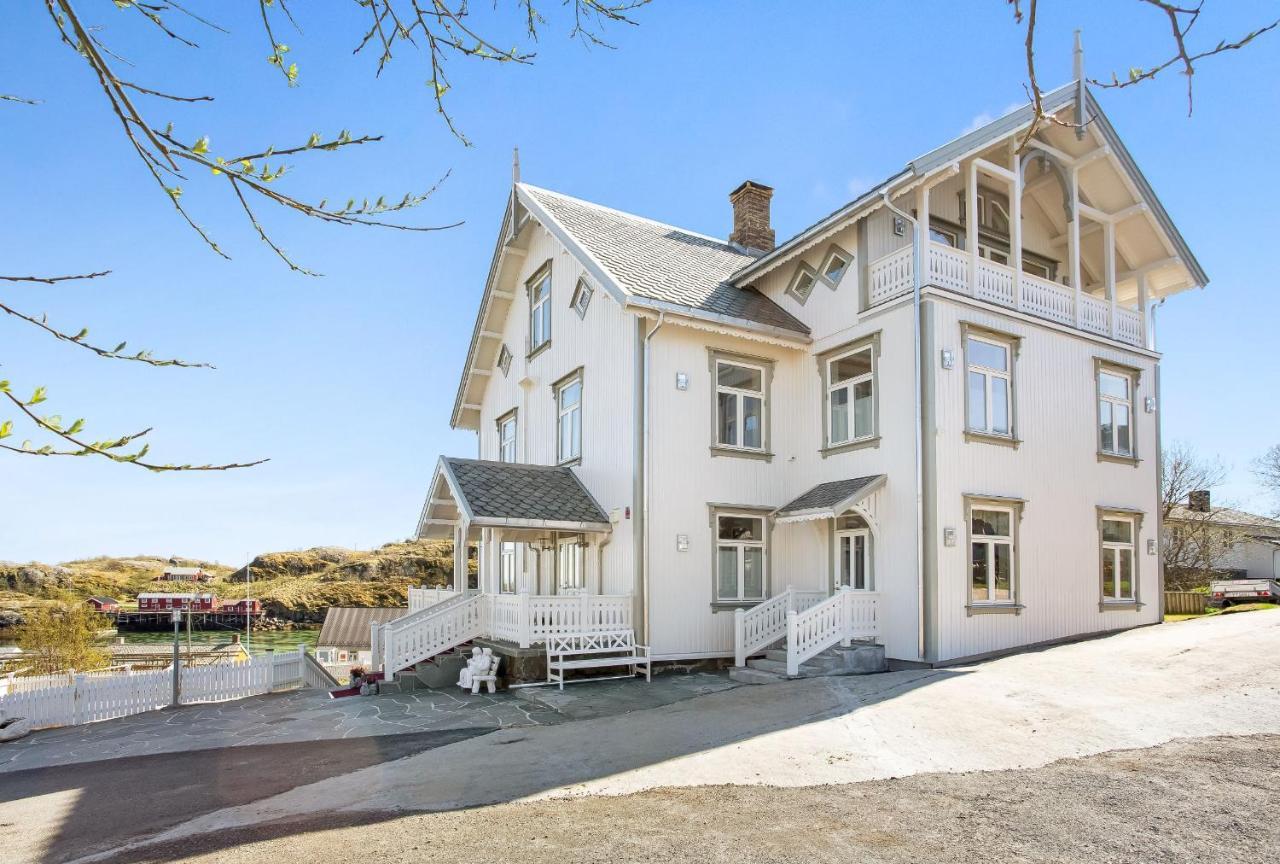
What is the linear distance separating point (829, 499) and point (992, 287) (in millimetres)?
4689

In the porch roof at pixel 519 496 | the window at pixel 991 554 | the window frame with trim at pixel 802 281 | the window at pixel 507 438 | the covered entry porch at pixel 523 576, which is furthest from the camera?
the window at pixel 507 438

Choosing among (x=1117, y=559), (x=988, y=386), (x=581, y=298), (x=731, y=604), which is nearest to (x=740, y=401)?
(x=731, y=604)

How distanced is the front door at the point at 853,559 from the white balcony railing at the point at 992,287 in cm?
399

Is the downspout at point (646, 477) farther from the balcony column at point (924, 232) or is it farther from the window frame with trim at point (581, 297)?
the balcony column at point (924, 232)

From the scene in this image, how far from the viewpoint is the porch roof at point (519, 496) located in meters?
15.2

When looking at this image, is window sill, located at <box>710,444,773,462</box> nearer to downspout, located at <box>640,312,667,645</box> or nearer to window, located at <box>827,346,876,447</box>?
window, located at <box>827,346,876,447</box>

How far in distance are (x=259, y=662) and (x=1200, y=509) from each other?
A: 109 ft

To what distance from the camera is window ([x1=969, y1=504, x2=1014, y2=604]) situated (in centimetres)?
1416

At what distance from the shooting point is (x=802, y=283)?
16938 millimetres

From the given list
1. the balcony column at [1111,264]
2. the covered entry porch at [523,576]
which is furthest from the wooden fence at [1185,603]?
the covered entry porch at [523,576]

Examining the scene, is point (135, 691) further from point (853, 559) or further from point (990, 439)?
point (990, 439)

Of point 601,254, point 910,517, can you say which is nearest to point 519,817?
point 910,517

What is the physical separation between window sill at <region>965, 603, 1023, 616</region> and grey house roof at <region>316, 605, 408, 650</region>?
2479cm

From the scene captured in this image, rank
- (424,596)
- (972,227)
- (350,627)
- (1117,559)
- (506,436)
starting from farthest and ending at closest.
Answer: (350,627), (506,436), (424,596), (1117,559), (972,227)
